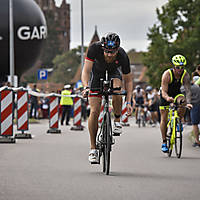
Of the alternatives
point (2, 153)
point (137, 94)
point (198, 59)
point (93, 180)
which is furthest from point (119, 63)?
point (198, 59)

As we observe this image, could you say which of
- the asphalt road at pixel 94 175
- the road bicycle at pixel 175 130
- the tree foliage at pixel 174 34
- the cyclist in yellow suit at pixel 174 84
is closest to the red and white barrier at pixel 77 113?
the asphalt road at pixel 94 175

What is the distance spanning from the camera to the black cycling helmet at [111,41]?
893 centimetres

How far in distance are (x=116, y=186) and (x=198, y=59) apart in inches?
1918

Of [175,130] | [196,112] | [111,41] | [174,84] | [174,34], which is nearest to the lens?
[111,41]

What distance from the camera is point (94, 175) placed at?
349 inches

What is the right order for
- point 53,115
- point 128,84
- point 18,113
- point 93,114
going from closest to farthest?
1. point 93,114
2. point 128,84
3. point 18,113
4. point 53,115

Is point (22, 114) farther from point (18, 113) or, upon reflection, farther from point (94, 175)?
point (94, 175)

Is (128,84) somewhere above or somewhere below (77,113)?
above

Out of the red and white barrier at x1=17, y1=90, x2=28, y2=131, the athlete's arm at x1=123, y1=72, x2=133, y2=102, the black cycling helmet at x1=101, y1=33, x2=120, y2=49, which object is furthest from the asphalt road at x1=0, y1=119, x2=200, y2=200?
the red and white barrier at x1=17, y1=90, x2=28, y2=131

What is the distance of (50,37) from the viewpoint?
125875 millimetres

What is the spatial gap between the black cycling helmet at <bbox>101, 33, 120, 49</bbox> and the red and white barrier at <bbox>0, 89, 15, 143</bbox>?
6618 millimetres

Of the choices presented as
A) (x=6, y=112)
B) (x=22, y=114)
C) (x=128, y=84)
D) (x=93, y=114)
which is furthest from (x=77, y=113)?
(x=93, y=114)

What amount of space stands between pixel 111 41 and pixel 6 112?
6911 millimetres

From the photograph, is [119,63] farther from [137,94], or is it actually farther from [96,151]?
[137,94]
